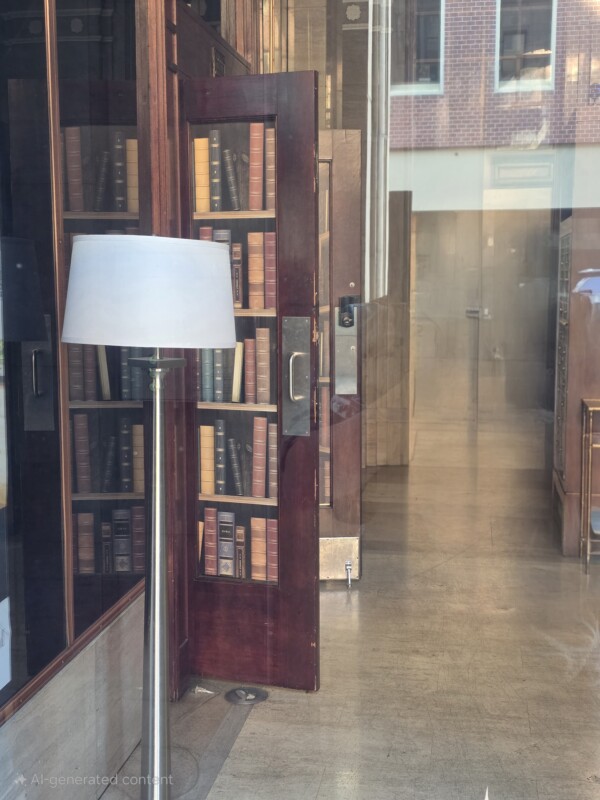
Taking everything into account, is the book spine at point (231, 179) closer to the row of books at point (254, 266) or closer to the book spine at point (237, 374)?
the row of books at point (254, 266)

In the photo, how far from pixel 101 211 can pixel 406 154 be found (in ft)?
6.81

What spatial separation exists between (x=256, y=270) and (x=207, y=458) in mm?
655

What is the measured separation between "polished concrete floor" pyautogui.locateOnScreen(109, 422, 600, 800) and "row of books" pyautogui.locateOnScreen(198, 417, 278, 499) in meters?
0.71

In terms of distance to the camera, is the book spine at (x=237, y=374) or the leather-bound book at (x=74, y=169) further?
the book spine at (x=237, y=374)

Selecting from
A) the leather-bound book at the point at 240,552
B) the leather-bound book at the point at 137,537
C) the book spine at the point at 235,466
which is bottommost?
the leather-bound book at the point at 240,552

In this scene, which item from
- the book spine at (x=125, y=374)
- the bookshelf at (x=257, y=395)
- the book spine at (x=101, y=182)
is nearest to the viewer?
the book spine at (x=101, y=182)

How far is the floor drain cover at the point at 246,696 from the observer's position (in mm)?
2844

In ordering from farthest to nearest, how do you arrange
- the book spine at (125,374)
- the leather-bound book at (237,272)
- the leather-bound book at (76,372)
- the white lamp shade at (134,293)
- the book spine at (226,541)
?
the book spine at (226,541)
the leather-bound book at (237,272)
the book spine at (125,374)
the leather-bound book at (76,372)
the white lamp shade at (134,293)

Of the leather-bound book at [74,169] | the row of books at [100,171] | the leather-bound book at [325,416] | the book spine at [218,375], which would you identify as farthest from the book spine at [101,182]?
the leather-bound book at [325,416]

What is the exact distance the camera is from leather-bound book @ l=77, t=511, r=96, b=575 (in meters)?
2.27

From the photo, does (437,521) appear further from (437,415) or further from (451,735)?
(451,735)

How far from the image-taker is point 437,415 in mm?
4465

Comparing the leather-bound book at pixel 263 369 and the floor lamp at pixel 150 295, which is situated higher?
the floor lamp at pixel 150 295

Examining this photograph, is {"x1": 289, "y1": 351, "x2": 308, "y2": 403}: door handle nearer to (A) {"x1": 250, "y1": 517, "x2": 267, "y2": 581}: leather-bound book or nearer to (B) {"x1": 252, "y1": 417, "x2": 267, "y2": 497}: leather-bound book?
(B) {"x1": 252, "y1": 417, "x2": 267, "y2": 497}: leather-bound book
